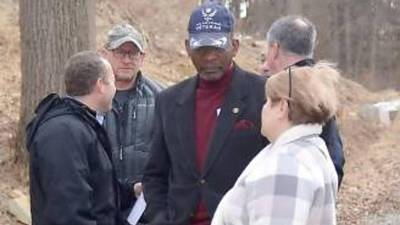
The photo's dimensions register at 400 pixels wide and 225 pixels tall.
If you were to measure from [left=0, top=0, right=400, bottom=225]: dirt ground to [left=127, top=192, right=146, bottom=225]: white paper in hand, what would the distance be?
320 cm

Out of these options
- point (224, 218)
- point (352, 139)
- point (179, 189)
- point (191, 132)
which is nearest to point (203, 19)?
point (191, 132)

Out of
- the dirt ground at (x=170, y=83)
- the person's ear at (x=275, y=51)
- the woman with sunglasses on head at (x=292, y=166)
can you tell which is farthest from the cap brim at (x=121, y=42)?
the dirt ground at (x=170, y=83)

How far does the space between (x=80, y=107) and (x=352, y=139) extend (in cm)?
1229

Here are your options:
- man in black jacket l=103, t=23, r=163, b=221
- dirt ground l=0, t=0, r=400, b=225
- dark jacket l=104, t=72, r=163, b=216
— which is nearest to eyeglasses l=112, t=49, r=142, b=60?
man in black jacket l=103, t=23, r=163, b=221

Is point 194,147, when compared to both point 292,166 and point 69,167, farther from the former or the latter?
point 292,166

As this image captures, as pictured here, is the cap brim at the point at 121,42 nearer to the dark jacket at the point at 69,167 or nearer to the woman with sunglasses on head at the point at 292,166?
the dark jacket at the point at 69,167

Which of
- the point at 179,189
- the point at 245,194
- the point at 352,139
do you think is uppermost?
the point at 245,194

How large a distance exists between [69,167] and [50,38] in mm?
A: 3486

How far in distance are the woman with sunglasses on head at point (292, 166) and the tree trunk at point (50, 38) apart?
13.3 feet

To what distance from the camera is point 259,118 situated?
3.85m

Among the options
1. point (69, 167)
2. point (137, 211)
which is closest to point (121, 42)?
point (137, 211)

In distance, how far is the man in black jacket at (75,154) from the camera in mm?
3736

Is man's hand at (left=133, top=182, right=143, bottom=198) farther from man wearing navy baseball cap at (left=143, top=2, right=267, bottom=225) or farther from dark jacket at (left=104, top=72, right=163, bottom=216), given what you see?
man wearing navy baseball cap at (left=143, top=2, right=267, bottom=225)

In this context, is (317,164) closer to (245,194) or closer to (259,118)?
(245,194)
